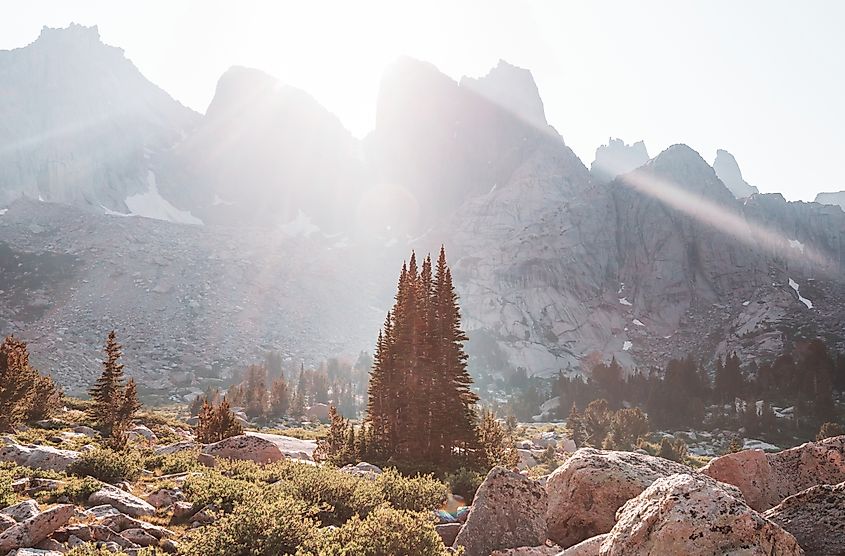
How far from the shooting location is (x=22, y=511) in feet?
34.6

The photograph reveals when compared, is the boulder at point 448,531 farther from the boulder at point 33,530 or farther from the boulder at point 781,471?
the boulder at point 33,530

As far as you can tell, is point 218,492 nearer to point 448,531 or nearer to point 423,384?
point 448,531

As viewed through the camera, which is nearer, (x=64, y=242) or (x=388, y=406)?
(x=388, y=406)

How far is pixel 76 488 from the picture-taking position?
43.4ft

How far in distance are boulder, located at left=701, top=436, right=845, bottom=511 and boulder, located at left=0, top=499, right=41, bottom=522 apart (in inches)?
657

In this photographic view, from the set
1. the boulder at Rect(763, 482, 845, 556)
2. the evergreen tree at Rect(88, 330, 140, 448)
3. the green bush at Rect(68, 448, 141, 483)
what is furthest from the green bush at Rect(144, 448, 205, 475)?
the boulder at Rect(763, 482, 845, 556)

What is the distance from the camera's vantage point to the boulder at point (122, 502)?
12.9m

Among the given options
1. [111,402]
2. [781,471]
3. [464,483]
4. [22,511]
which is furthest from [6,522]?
[111,402]

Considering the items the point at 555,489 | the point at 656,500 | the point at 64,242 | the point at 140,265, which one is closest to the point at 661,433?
the point at 555,489

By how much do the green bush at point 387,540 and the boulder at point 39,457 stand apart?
13.3 meters

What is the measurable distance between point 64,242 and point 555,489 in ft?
781

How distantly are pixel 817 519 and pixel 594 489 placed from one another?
4152 millimetres

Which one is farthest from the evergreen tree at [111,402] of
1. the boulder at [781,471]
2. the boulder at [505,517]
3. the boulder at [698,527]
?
the boulder at [698,527]

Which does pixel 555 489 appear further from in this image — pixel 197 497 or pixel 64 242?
pixel 64 242
